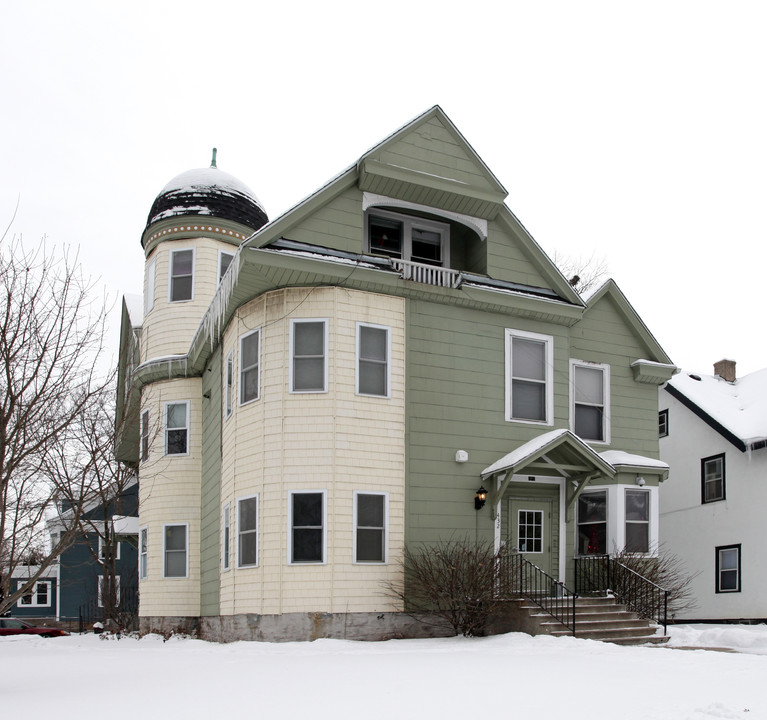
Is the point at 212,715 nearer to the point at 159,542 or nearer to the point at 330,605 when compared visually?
the point at 330,605

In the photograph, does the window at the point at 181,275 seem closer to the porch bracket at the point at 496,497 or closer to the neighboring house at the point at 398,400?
the neighboring house at the point at 398,400

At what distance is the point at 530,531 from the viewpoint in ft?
52.0

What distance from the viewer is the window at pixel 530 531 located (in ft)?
51.6

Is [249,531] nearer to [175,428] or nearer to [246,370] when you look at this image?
[246,370]

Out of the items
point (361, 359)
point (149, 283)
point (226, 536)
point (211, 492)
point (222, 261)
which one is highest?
point (222, 261)

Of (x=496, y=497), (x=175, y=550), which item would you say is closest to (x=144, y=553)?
(x=175, y=550)

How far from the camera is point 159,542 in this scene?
64.3ft

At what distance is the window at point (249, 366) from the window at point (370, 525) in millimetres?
2744

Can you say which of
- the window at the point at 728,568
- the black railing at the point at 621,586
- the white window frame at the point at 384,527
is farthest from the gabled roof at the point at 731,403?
the white window frame at the point at 384,527

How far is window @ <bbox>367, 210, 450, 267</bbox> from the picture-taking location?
16688 mm

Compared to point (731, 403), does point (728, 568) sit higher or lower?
lower

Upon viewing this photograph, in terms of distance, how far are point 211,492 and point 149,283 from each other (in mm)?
6509

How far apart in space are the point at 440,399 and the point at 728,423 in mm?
11073

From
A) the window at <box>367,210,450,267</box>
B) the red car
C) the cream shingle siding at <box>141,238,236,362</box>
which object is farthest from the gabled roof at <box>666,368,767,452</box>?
the red car
